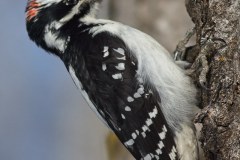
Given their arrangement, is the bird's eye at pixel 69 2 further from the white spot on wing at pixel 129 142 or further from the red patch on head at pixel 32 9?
the white spot on wing at pixel 129 142

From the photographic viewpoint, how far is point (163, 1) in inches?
238

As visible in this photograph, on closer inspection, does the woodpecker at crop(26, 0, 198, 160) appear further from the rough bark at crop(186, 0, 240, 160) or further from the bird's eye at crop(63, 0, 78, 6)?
the bird's eye at crop(63, 0, 78, 6)

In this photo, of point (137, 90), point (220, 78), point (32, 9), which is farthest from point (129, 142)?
point (32, 9)

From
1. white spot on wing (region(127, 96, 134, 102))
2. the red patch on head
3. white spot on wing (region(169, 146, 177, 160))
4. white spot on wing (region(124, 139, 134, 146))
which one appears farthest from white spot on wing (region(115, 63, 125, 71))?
the red patch on head

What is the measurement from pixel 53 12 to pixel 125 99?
1034mm

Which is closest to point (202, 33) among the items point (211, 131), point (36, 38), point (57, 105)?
point (211, 131)

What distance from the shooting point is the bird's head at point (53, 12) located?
4816mm

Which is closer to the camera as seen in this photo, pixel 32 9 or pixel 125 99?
pixel 125 99

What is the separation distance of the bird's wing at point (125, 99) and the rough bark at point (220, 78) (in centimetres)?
35

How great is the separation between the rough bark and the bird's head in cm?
94

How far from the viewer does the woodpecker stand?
14.4ft

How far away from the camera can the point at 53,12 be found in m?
4.90

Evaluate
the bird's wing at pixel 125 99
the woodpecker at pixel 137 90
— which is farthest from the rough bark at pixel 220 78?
the bird's wing at pixel 125 99

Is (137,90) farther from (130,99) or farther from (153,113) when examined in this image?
(153,113)
